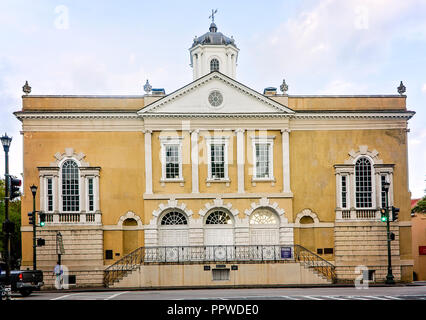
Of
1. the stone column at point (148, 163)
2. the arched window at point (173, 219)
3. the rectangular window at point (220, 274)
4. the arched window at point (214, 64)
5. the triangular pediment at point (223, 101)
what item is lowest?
the rectangular window at point (220, 274)

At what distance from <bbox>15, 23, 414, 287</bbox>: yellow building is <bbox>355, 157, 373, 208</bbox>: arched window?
0.23ft

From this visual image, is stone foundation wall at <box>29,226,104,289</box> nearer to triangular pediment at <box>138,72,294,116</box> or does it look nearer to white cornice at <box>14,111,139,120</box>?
white cornice at <box>14,111,139,120</box>

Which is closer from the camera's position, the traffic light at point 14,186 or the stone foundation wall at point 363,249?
the traffic light at point 14,186

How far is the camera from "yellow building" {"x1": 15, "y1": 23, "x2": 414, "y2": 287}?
35.6 m

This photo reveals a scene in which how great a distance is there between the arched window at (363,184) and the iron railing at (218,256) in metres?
4.44

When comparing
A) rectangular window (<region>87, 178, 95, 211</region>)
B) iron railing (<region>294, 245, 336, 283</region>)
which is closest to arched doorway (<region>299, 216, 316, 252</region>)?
iron railing (<region>294, 245, 336, 283</region>)

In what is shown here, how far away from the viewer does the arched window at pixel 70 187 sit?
1410 inches

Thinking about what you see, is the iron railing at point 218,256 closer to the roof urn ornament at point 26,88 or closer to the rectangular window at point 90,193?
the rectangular window at point 90,193

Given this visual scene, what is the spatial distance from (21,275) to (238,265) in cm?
1291

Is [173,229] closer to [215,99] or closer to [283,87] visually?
[215,99]

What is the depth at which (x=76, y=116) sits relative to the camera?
1433 inches

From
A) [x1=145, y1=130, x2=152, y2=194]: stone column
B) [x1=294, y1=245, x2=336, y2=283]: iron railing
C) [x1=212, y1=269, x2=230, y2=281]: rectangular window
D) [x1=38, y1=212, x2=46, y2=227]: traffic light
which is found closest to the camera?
[x1=38, y1=212, x2=46, y2=227]: traffic light

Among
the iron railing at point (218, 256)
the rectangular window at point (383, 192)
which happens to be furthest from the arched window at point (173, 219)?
the rectangular window at point (383, 192)
